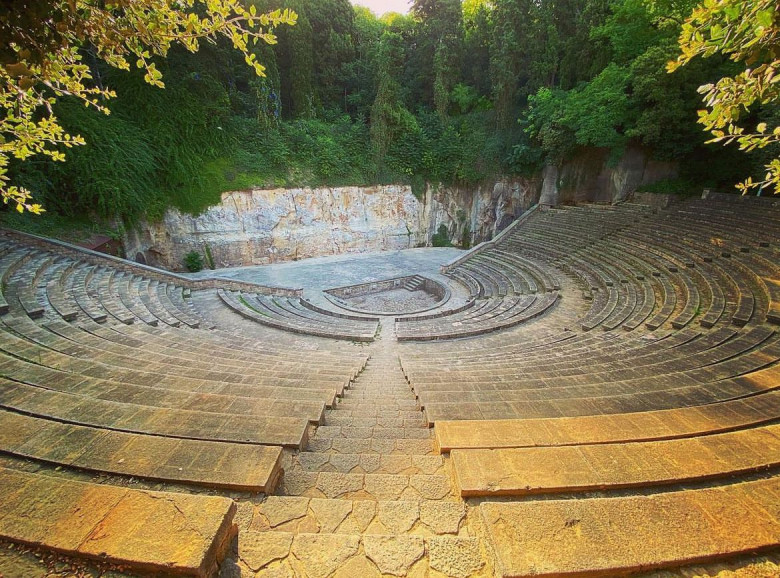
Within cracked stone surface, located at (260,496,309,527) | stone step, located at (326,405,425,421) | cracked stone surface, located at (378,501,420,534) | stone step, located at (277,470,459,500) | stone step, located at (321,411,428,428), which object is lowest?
Result: stone step, located at (326,405,425,421)

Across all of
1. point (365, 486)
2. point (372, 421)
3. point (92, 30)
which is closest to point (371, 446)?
point (365, 486)

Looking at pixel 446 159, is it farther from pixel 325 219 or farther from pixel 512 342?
pixel 512 342

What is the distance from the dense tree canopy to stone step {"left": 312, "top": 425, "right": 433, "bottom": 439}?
492 inches

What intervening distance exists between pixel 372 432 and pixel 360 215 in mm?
18257

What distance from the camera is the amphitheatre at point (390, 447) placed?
1.65 metres

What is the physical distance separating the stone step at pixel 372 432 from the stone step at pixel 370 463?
22.6 inches

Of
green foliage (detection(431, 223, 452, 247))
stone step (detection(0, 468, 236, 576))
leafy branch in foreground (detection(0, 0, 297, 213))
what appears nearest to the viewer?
stone step (detection(0, 468, 236, 576))

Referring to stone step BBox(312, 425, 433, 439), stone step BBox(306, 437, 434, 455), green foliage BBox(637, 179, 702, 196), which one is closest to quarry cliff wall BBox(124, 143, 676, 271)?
green foliage BBox(637, 179, 702, 196)

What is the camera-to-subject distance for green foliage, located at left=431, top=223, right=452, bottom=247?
22984 millimetres

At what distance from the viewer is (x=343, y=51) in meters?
24.6

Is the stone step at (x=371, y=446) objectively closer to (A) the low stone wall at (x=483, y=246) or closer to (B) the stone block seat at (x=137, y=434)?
(B) the stone block seat at (x=137, y=434)

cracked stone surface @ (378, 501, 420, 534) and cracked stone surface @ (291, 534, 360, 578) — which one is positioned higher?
cracked stone surface @ (291, 534, 360, 578)

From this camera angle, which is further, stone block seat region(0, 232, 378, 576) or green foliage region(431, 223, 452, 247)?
green foliage region(431, 223, 452, 247)

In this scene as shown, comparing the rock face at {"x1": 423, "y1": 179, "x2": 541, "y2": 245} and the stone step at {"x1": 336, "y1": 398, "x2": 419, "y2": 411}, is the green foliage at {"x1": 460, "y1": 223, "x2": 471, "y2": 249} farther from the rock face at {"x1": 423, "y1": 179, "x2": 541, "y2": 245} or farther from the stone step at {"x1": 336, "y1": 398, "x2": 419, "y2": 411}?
the stone step at {"x1": 336, "y1": 398, "x2": 419, "y2": 411}
